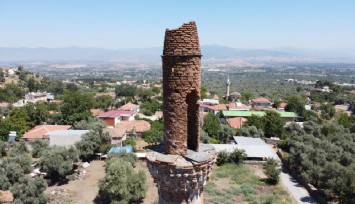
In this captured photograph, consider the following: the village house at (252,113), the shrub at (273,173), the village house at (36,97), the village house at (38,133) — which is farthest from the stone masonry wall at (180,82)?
the village house at (36,97)

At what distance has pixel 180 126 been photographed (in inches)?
294

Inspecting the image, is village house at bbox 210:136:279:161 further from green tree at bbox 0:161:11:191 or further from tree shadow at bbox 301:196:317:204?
green tree at bbox 0:161:11:191

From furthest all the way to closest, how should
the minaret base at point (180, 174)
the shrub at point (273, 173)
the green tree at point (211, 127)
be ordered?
the green tree at point (211, 127) < the shrub at point (273, 173) < the minaret base at point (180, 174)

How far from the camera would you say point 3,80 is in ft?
314

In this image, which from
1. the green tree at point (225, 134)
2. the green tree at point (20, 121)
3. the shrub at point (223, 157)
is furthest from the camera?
the green tree at point (225, 134)

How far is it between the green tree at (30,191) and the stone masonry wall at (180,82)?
71.1ft

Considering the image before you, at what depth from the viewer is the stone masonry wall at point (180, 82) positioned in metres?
7.20

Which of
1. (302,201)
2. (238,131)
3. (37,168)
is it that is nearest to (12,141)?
(37,168)

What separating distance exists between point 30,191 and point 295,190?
2434 centimetres

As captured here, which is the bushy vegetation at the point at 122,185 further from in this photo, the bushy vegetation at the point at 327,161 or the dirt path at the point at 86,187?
the bushy vegetation at the point at 327,161

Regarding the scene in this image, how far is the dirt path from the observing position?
91.9ft

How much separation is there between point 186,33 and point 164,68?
1.03 m

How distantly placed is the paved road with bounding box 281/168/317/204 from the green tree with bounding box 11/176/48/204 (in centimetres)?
2250

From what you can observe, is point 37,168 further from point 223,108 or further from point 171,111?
point 223,108
